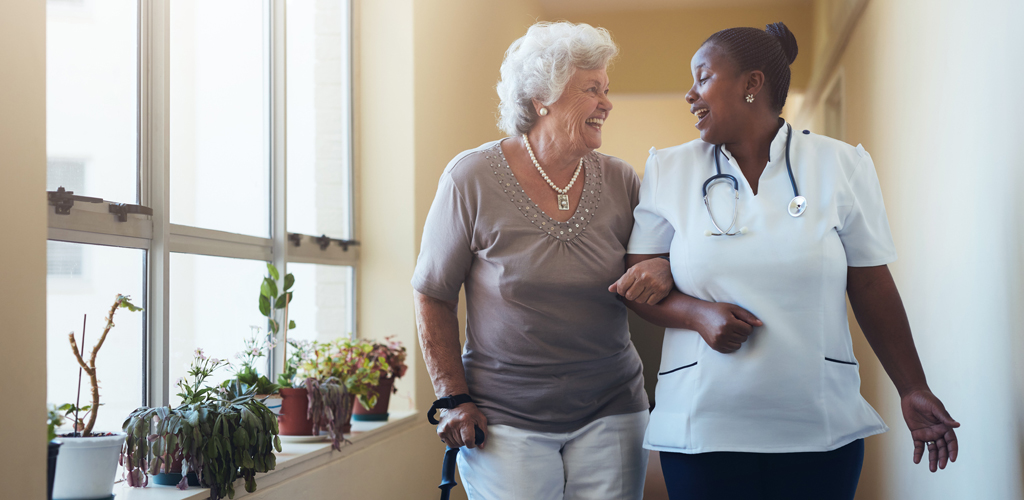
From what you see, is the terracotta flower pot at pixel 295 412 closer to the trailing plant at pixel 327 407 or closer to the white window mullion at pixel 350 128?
the trailing plant at pixel 327 407

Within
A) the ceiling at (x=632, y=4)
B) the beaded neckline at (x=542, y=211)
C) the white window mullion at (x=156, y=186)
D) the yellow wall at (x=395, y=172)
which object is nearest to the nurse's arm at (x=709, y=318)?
the beaded neckline at (x=542, y=211)

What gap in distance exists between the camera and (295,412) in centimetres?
Result: 243

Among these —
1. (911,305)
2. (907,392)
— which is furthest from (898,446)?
(907,392)

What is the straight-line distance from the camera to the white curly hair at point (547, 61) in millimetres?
1685

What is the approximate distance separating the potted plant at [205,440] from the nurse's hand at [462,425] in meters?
0.50

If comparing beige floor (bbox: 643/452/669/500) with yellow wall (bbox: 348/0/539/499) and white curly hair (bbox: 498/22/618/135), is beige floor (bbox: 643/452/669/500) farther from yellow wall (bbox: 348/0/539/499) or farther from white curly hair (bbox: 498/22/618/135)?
white curly hair (bbox: 498/22/618/135)

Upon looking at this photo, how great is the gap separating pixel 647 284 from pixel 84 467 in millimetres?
1192

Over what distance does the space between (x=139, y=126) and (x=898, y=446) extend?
270cm

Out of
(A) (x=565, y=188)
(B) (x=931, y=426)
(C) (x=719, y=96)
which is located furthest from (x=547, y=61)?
(B) (x=931, y=426)

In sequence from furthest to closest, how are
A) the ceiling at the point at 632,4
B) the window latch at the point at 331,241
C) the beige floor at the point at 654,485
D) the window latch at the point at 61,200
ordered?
the ceiling at the point at 632,4 < the beige floor at the point at 654,485 < the window latch at the point at 331,241 < the window latch at the point at 61,200

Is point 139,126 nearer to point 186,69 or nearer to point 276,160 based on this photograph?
point 186,69

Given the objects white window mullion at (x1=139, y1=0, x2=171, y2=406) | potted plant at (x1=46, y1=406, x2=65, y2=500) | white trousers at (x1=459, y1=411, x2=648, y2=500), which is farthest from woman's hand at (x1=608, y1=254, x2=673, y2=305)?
white window mullion at (x1=139, y1=0, x2=171, y2=406)

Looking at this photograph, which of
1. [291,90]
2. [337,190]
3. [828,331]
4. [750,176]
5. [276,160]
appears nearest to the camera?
[828,331]

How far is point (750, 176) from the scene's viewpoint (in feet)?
4.62
